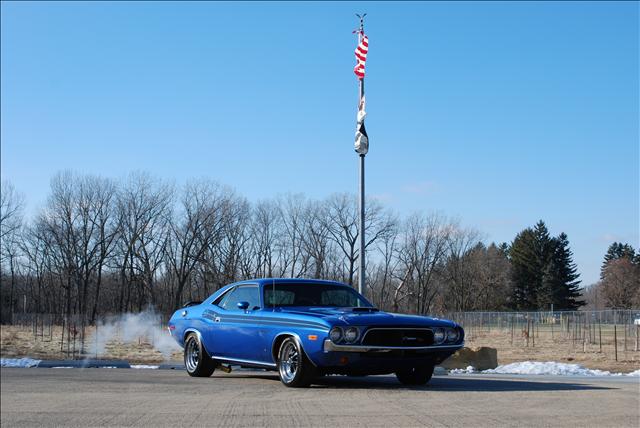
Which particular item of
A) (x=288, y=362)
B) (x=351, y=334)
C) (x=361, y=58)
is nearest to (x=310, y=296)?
(x=288, y=362)

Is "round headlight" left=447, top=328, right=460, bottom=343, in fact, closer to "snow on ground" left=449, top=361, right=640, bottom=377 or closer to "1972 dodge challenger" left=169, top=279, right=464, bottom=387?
"1972 dodge challenger" left=169, top=279, right=464, bottom=387

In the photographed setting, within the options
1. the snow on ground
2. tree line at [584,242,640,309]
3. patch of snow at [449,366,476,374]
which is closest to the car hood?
the snow on ground

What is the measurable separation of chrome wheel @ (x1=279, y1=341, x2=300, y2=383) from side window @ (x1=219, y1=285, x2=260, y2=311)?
42.5 inches

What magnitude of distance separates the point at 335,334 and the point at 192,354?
11.6 feet

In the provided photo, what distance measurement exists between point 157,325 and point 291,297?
29.6 metres

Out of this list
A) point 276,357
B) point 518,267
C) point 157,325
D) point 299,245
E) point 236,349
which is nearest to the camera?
point 276,357

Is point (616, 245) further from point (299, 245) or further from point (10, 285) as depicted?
point (10, 285)

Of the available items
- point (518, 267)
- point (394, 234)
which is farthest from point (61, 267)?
point (518, 267)

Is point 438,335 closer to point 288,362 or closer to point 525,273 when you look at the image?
point 288,362

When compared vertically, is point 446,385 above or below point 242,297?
below

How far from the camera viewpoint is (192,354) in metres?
12.2

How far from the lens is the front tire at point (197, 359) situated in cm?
1188

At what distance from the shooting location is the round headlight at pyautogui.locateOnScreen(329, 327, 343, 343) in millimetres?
9484

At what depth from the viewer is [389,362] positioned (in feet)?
31.8
